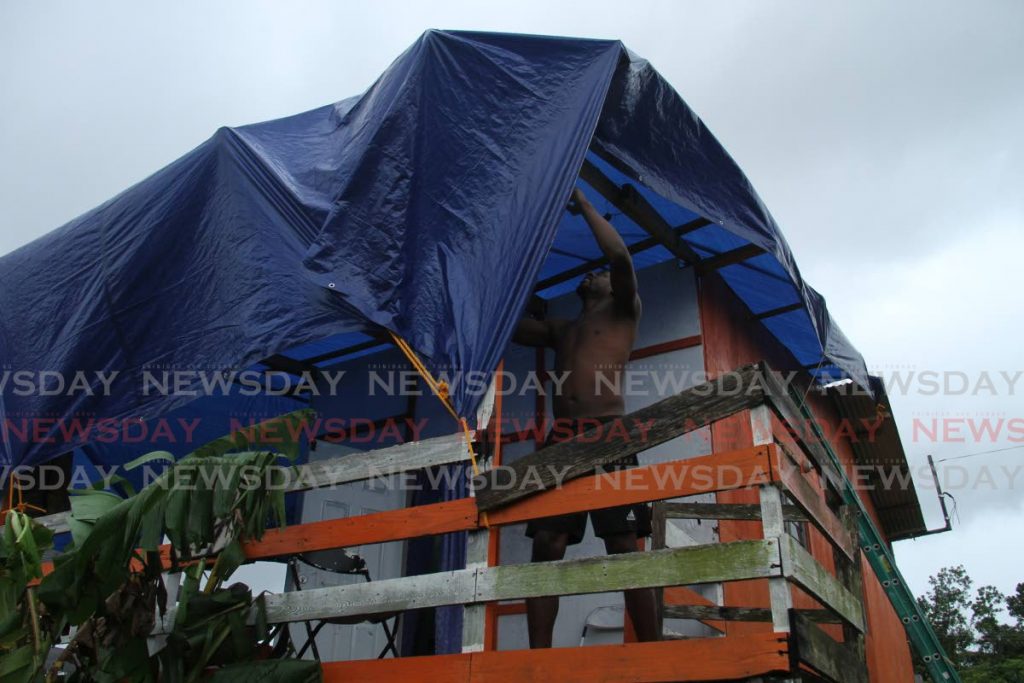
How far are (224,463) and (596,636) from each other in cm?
247

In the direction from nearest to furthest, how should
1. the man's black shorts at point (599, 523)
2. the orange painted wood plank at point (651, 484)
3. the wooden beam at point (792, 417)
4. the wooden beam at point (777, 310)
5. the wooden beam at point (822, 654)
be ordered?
the wooden beam at point (822, 654) → the orange painted wood plank at point (651, 484) → the wooden beam at point (792, 417) → the man's black shorts at point (599, 523) → the wooden beam at point (777, 310)

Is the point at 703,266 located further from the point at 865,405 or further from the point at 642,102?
the point at 865,405

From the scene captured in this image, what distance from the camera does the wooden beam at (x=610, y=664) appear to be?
2217mm

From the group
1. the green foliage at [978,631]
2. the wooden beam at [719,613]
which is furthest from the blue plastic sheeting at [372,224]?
the green foliage at [978,631]

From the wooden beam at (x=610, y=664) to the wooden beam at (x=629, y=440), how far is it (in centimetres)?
54

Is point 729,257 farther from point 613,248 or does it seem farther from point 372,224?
point 372,224

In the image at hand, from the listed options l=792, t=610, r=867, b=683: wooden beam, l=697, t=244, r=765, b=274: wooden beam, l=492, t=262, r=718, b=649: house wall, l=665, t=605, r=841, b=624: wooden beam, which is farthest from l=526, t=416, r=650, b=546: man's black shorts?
l=697, t=244, r=765, b=274: wooden beam

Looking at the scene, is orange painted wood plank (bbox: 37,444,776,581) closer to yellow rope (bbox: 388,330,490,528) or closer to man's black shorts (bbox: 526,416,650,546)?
yellow rope (bbox: 388,330,490,528)

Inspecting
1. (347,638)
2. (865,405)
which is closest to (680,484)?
(347,638)

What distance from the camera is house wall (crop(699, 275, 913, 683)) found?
4.68 metres

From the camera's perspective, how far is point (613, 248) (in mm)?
3484

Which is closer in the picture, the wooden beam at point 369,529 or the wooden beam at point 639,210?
the wooden beam at point 369,529

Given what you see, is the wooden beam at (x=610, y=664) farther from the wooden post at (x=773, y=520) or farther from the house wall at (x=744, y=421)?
the house wall at (x=744, y=421)

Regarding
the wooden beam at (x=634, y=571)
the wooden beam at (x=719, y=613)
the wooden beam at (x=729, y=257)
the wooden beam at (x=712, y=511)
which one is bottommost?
the wooden beam at (x=719, y=613)
